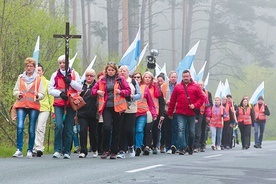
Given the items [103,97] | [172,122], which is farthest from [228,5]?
[103,97]

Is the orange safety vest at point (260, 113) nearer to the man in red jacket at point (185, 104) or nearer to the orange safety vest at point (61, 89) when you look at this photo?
the man in red jacket at point (185, 104)

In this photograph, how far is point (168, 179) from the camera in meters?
11.5

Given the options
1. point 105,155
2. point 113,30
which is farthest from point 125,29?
point 105,155

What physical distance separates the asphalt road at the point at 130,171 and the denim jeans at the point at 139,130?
2355mm

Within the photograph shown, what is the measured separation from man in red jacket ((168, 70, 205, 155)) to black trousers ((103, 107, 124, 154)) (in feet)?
9.37

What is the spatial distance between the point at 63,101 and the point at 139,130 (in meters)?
2.90

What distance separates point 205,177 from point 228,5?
65027mm

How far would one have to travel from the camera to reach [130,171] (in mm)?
12594

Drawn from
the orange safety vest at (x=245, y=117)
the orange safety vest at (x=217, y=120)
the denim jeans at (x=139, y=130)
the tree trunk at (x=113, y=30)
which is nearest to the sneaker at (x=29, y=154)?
the denim jeans at (x=139, y=130)

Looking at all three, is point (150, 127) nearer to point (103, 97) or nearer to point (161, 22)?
point (103, 97)

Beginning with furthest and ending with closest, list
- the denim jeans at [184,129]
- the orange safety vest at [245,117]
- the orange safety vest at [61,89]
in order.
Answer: the orange safety vest at [245,117] → the denim jeans at [184,129] → the orange safety vest at [61,89]

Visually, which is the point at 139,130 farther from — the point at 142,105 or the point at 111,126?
the point at 111,126

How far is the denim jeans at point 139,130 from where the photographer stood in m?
18.1

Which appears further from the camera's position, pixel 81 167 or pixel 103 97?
pixel 103 97
